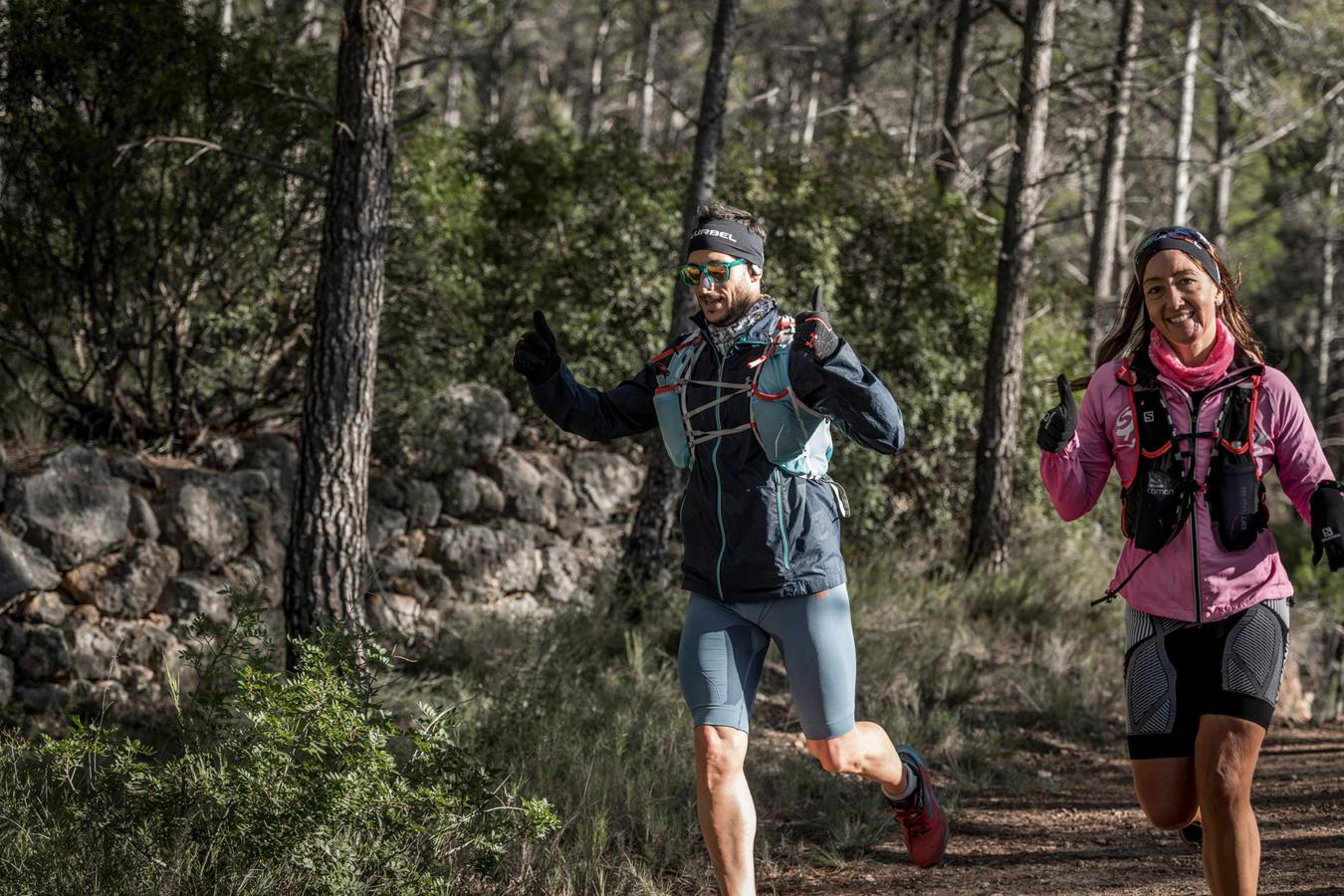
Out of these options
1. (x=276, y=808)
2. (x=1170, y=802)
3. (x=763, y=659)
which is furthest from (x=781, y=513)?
(x=276, y=808)

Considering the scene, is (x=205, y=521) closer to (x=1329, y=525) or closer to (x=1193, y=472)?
(x=1193, y=472)

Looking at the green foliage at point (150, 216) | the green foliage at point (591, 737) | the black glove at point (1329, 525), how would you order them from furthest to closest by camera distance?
the green foliage at point (150, 216)
the green foliage at point (591, 737)
the black glove at point (1329, 525)

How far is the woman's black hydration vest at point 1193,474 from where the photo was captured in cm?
338

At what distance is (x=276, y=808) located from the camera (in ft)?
11.9

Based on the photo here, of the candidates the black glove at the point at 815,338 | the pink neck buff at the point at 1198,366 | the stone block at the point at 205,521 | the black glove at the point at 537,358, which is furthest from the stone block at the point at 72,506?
the pink neck buff at the point at 1198,366

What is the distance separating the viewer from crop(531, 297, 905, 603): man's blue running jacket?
11.5 ft

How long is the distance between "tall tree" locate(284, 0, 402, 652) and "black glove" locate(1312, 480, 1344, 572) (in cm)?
422

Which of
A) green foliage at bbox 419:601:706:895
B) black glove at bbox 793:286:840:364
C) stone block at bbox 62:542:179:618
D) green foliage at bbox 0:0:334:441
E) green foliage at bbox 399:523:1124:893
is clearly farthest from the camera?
green foliage at bbox 0:0:334:441

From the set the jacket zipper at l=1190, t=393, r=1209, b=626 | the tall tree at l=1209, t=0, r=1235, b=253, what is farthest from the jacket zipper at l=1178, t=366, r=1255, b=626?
the tall tree at l=1209, t=0, r=1235, b=253

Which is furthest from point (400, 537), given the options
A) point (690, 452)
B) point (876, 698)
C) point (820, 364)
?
point (820, 364)

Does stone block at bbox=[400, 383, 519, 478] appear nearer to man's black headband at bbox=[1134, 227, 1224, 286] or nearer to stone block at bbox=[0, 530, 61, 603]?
stone block at bbox=[0, 530, 61, 603]

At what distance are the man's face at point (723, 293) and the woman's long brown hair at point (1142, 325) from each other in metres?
1.01

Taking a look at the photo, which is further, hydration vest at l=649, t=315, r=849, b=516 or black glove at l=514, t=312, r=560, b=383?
black glove at l=514, t=312, r=560, b=383

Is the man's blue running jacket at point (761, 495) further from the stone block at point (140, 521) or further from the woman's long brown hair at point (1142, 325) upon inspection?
the stone block at point (140, 521)
